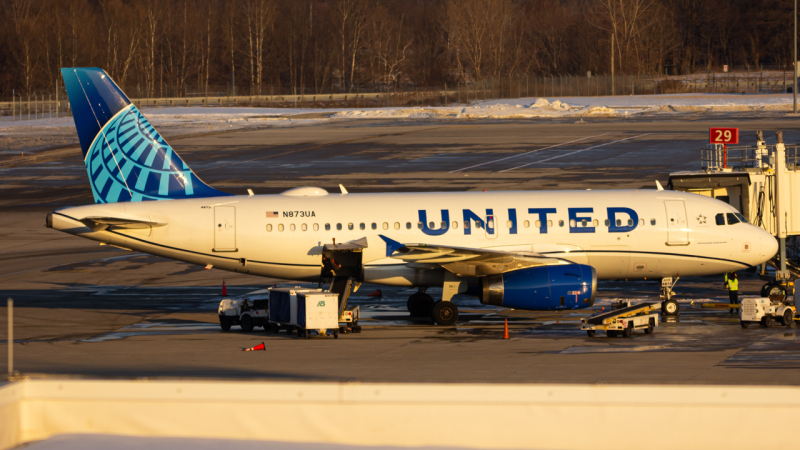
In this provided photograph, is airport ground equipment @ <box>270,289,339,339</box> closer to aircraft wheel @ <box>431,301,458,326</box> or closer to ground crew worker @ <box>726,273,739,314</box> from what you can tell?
aircraft wheel @ <box>431,301,458,326</box>

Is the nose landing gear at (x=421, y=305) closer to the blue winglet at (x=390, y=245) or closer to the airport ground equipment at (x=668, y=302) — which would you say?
the blue winglet at (x=390, y=245)

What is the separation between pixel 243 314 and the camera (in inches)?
1165

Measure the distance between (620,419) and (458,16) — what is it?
164038 millimetres

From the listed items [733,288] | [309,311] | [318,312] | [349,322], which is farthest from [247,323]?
[733,288]

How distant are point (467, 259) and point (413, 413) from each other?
66.0 ft

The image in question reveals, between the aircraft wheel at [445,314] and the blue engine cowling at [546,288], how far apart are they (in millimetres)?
1424

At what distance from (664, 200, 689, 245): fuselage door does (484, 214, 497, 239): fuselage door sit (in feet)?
19.3

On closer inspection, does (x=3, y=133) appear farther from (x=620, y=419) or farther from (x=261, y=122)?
(x=620, y=419)

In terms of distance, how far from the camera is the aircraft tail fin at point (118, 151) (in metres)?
31.2

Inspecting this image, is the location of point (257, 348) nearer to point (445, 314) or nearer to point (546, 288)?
point (445, 314)

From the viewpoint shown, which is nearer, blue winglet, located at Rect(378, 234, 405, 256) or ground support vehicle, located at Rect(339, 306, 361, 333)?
ground support vehicle, located at Rect(339, 306, 361, 333)

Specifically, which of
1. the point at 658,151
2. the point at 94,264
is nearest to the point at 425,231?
the point at 94,264

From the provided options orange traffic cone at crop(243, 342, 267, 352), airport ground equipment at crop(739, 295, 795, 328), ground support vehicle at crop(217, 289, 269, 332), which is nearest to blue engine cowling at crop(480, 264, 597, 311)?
airport ground equipment at crop(739, 295, 795, 328)

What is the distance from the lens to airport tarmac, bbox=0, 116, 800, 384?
858 inches
